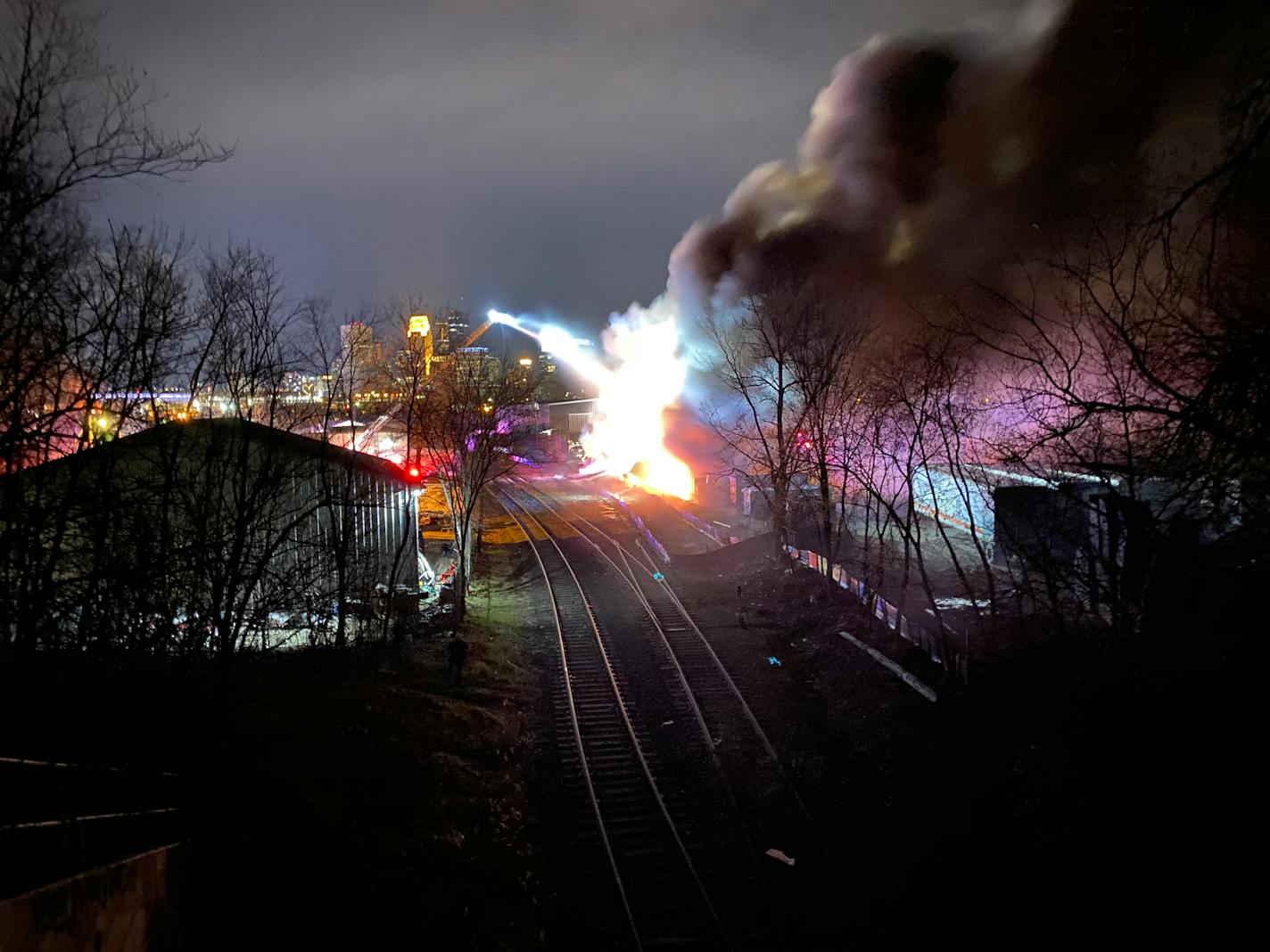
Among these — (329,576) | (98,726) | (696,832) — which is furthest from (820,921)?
(329,576)

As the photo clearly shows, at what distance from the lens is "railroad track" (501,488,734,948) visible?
22.2 feet

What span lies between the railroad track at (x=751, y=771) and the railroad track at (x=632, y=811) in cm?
73

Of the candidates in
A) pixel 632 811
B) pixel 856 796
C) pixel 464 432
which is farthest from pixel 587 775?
pixel 464 432

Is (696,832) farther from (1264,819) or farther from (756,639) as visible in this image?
(756,639)

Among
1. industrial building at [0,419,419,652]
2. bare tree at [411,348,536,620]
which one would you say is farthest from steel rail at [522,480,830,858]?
industrial building at [0,419,419,652]

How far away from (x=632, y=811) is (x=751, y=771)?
5.57 ft

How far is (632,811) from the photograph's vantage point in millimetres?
8664

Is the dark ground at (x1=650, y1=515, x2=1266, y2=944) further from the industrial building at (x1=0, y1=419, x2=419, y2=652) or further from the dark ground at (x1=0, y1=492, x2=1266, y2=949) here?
the industrial building at (x1=0, y1=419, x2=419, y2=652)

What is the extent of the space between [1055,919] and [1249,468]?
387 centimetres

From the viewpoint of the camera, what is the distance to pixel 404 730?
1003cm

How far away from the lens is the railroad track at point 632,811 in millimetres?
6781

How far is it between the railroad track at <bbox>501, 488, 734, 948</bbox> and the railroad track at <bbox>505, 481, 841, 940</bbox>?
73 centimetres

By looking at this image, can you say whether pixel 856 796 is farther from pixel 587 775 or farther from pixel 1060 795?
pixel 587 775

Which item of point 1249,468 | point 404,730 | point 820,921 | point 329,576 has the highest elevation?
point 1249,468
